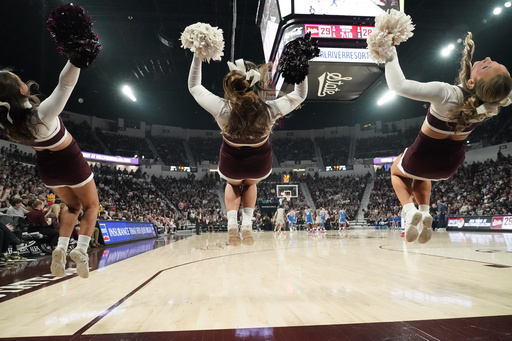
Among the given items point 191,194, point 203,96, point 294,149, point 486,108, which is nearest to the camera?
point 486,108

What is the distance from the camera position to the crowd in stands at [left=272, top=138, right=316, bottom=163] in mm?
34031

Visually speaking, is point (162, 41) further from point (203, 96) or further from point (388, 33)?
point (388, 33)

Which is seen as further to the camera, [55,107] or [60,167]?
[60,167]

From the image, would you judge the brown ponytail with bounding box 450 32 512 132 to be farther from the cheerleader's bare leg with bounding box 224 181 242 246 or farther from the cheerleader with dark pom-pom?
the cheerleader with dark pom-pom

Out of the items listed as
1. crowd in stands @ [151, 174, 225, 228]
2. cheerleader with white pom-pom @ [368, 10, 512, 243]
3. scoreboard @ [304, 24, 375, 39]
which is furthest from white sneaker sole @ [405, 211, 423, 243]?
crowd in stands @ [151, 174, 225, 228]

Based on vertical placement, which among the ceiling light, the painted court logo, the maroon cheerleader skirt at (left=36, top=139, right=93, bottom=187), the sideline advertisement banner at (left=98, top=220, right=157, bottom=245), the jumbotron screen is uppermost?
the ceiling light

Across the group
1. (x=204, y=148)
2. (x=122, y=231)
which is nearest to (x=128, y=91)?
(x=122, y=231)

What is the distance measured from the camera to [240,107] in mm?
2670

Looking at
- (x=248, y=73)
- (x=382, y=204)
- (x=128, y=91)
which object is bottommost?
(x=382, y=204)

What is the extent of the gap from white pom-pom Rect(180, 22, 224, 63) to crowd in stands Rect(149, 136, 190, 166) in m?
29.3

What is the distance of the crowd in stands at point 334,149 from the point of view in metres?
33.2

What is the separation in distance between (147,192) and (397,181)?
2498 centimetres

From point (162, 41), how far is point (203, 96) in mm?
13405

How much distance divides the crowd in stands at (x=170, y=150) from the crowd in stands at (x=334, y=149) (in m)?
14.2
